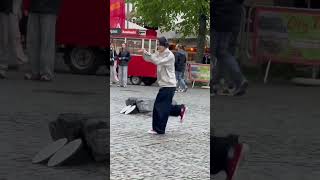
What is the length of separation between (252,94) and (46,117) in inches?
40.2

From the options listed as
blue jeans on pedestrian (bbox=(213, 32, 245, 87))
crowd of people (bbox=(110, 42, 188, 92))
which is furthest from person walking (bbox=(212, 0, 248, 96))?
crowd of people (bbox=(110, 42, 188, 92))

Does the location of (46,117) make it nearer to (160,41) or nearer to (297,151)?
(297,151)

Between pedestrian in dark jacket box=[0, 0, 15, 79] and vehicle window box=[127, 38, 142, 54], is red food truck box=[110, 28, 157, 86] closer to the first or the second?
vehicle window box=[127, 38, 142, 54]

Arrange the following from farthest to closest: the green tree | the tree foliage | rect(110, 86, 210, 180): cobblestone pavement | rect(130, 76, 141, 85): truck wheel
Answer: the tree foliage, the green tree, rect(130, 76, 141, 85): truck wheel, rect(110, 86, 210, 180): cobblestone pavement

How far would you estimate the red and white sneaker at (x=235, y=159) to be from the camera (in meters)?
3.14

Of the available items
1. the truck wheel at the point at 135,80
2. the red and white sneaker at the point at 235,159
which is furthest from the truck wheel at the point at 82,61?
the truck wheel at the point at 135,80

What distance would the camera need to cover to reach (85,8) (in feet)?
10.1

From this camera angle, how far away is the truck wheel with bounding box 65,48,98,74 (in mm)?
3098

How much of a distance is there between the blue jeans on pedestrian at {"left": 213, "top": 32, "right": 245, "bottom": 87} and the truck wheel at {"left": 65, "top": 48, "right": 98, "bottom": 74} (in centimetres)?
60

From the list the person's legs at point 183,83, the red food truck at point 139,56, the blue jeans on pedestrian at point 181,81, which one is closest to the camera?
the blue jeans on pedestrian at point 181,81

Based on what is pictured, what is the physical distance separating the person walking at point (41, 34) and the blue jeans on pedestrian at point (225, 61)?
807 mm

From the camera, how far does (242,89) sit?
10.2 feet

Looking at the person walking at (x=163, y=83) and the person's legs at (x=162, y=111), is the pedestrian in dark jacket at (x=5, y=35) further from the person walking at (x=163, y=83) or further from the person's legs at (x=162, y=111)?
the person's legs at (x=162, y=111)

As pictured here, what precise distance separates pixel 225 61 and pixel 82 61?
2.31 feet
